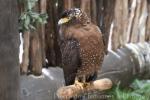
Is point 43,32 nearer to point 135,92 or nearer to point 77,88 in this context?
point 77,88

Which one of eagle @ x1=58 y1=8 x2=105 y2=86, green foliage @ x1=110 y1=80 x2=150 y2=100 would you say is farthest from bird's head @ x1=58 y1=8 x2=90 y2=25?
green foliage @ x1=110 y1=80 x2=150 y2=100

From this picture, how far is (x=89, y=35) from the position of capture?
240 centimetres

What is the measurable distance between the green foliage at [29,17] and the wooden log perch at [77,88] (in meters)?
0.66

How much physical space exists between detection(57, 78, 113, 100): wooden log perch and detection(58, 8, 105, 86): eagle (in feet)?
0.27

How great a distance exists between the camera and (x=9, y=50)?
4.97 feet

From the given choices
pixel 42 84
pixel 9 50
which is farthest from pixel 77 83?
pixel 9 50

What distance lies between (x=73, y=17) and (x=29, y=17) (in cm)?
59

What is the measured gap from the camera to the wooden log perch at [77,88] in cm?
223

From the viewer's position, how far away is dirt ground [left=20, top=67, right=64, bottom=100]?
300 cm

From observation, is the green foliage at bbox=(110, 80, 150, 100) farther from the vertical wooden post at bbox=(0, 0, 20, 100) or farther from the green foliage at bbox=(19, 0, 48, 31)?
the vertical wooden post at bbox=(0, 0, 20, 100)

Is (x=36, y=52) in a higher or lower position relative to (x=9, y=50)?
lower

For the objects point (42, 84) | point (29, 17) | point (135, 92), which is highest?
point (29, 17)

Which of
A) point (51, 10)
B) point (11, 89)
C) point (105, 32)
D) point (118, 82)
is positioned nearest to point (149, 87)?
point (118, 82)

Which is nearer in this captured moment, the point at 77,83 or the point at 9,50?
the point at 9,50
